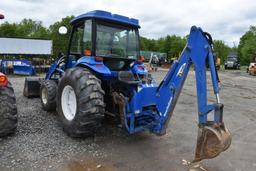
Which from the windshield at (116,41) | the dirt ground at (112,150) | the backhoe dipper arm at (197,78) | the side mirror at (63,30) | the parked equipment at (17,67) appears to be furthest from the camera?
the parked equipment at (17,67)

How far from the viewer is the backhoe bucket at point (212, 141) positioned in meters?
3.29

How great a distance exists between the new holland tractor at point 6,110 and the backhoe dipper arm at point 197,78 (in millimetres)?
2428

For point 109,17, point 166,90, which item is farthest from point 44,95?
point 166,90

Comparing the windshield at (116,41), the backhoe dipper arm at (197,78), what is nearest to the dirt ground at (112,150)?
the backhoe dipper arm at (197,78)

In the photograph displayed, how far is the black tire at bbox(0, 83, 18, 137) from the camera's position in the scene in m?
4.52

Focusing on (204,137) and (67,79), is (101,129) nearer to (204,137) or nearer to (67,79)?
(67,79)

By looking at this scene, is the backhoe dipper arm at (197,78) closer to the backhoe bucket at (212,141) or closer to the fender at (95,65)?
the backhoe bucket at (212,141)

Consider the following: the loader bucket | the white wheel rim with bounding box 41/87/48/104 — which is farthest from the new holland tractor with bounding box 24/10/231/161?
the loader bucket

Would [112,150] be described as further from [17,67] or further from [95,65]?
[17,67]

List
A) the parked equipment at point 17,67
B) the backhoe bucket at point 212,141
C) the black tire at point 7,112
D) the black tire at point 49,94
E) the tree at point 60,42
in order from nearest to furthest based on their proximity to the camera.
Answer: the backhoe bucket at point 212,141, the black tire at point 7,112, the black tire at point 49,94, the tree at point 60,42, the parked equipment at point 17,67

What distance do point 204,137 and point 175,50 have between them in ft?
197

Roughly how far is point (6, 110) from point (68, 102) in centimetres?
106

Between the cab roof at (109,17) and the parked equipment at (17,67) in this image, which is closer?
the cab roof at (109,17)

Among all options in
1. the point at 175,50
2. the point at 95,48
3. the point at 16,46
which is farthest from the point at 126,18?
the point at 175,50
